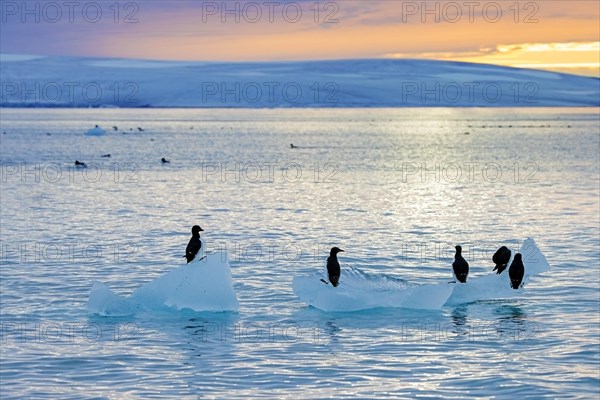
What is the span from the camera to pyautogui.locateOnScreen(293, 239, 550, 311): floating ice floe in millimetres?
15156

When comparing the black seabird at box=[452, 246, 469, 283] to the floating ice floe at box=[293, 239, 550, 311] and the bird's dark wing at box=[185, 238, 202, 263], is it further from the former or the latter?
the bird's dark wing at box=[185, 238, 202, 263]

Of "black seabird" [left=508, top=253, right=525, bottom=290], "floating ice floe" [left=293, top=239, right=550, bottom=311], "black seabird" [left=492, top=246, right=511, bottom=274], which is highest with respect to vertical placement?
"black seabird" [left=492, top=246, right=511, bottom=274]

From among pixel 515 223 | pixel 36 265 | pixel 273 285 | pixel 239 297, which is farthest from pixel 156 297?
pixel 515 223

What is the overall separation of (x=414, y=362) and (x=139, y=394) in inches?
141

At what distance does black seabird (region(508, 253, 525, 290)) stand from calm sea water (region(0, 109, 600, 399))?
0.47 metres

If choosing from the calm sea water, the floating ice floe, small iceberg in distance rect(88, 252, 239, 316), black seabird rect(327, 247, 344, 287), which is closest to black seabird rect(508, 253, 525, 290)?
the floating ice floe

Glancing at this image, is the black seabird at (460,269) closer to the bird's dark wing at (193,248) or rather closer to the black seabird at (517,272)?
the black seabird at (517,272)

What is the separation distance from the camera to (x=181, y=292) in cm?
1490

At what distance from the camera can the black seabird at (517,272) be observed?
16.0 m

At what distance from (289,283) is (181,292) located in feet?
12.0

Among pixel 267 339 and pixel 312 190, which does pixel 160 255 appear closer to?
pixel 267 339

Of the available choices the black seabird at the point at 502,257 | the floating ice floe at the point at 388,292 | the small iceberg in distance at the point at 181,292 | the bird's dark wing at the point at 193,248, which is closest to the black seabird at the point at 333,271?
the floating ice floe at the point at 388,292

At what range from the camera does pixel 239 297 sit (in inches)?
663

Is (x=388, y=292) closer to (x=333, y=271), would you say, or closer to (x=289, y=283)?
(x=333, y=271)
